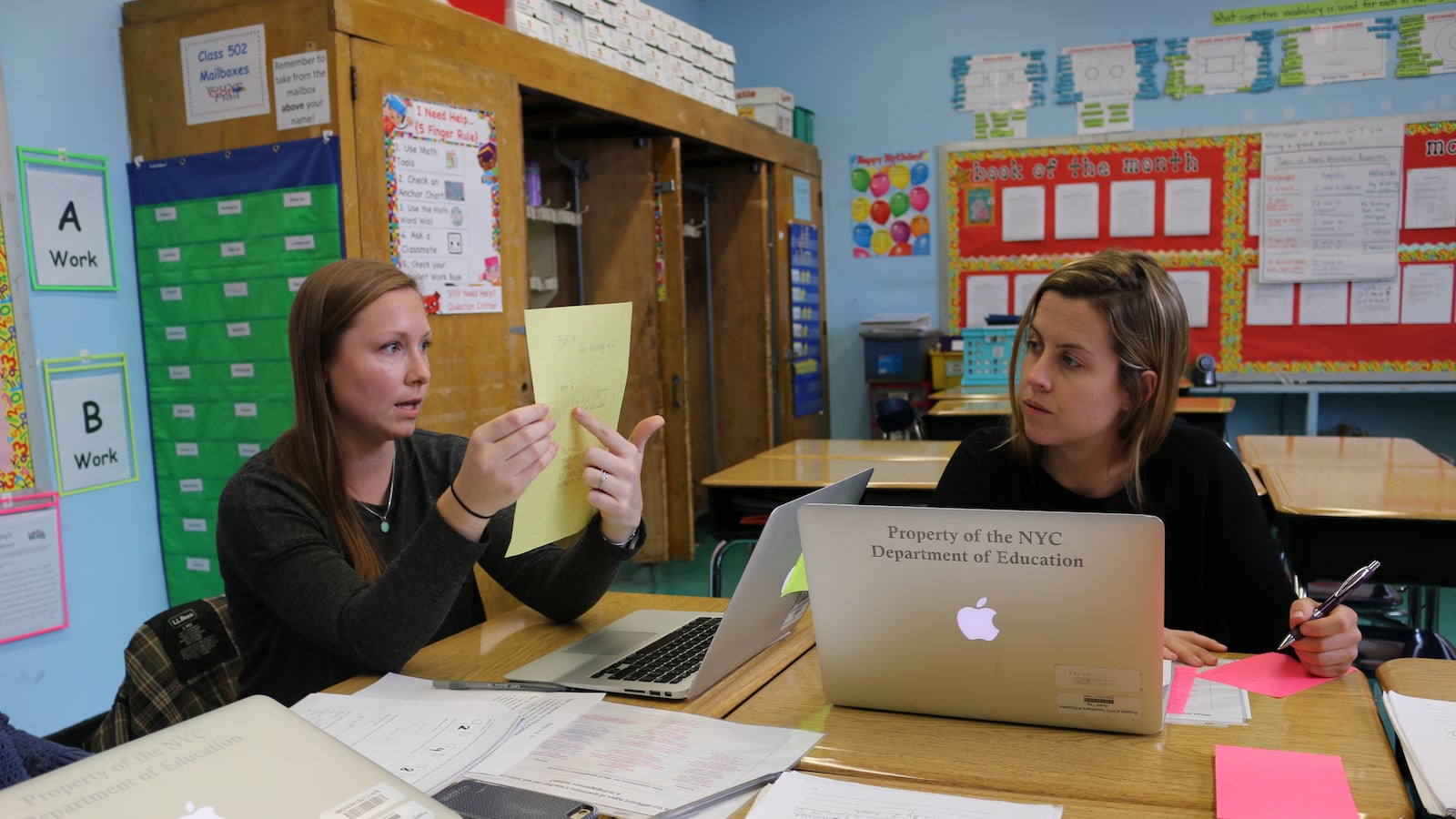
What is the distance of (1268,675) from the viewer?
120cm

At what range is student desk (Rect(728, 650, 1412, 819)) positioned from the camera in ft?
2.94

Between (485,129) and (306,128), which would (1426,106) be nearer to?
(485,129)

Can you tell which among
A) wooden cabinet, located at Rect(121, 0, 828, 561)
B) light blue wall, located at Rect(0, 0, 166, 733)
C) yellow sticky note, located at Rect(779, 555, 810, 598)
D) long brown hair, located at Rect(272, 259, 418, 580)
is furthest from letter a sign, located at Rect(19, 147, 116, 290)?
yellow sticky note, located at Rect(779, 555, 810, 598)

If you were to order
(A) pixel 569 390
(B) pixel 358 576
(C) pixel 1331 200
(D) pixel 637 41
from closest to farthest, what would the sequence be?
(A) pixel 569 390
(B) pixel 358 576
(D) pixel 637 41
(C) pixel 1331 200

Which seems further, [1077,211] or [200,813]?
[1077,211]

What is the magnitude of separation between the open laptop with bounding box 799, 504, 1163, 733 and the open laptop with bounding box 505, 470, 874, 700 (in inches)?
3.3

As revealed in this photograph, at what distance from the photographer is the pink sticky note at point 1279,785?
0.85 m

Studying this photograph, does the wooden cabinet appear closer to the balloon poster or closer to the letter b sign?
the balloon poster

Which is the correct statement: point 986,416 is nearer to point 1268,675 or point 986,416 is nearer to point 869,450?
point 869,450

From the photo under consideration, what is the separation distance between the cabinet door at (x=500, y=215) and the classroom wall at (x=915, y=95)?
3285 millimetres

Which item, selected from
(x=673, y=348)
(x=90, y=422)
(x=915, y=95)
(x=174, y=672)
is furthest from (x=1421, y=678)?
(x=915, y=95)

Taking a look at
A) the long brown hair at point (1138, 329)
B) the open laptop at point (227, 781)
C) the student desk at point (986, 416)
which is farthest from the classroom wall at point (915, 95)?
the open laptop at point (227, 781)

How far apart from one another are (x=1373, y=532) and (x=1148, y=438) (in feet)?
3.03

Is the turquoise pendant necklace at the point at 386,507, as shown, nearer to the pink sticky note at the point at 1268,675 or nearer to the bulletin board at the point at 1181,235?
the pink sticky note at the point at 1268,675
